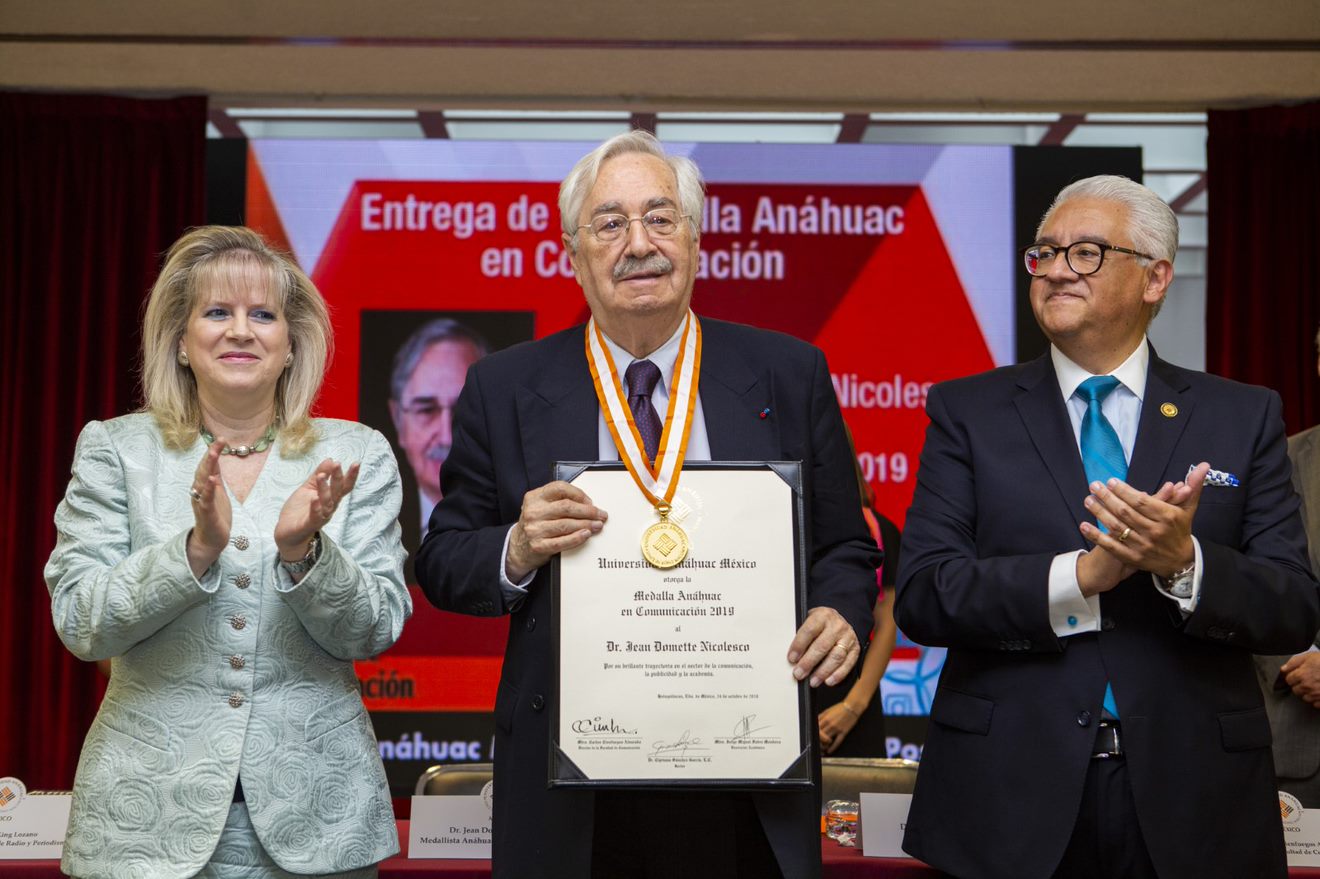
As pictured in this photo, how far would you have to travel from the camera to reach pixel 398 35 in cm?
603

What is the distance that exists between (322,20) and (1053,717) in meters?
4.81

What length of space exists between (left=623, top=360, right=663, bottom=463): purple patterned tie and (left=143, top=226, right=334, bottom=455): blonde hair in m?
0.59

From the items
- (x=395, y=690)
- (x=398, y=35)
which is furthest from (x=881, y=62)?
(x=395, y=690)

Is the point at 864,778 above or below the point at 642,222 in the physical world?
below

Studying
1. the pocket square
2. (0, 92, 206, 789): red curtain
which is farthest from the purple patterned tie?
(0, 92, 206, 789): red curtain

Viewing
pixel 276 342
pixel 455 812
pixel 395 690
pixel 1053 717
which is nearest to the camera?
pixel 1053 717

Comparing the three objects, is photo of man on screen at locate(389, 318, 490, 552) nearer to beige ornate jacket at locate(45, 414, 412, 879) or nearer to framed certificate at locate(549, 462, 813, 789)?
beige ornate jacket at locate(45, 414, 412, 879)

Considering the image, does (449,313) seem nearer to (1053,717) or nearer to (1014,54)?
(1014,54)

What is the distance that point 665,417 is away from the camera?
7.66ft

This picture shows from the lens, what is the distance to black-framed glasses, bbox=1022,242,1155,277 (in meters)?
2.56

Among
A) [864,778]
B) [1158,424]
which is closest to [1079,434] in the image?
[1158,424]

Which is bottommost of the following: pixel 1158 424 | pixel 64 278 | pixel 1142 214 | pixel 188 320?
pixel 1158 424
